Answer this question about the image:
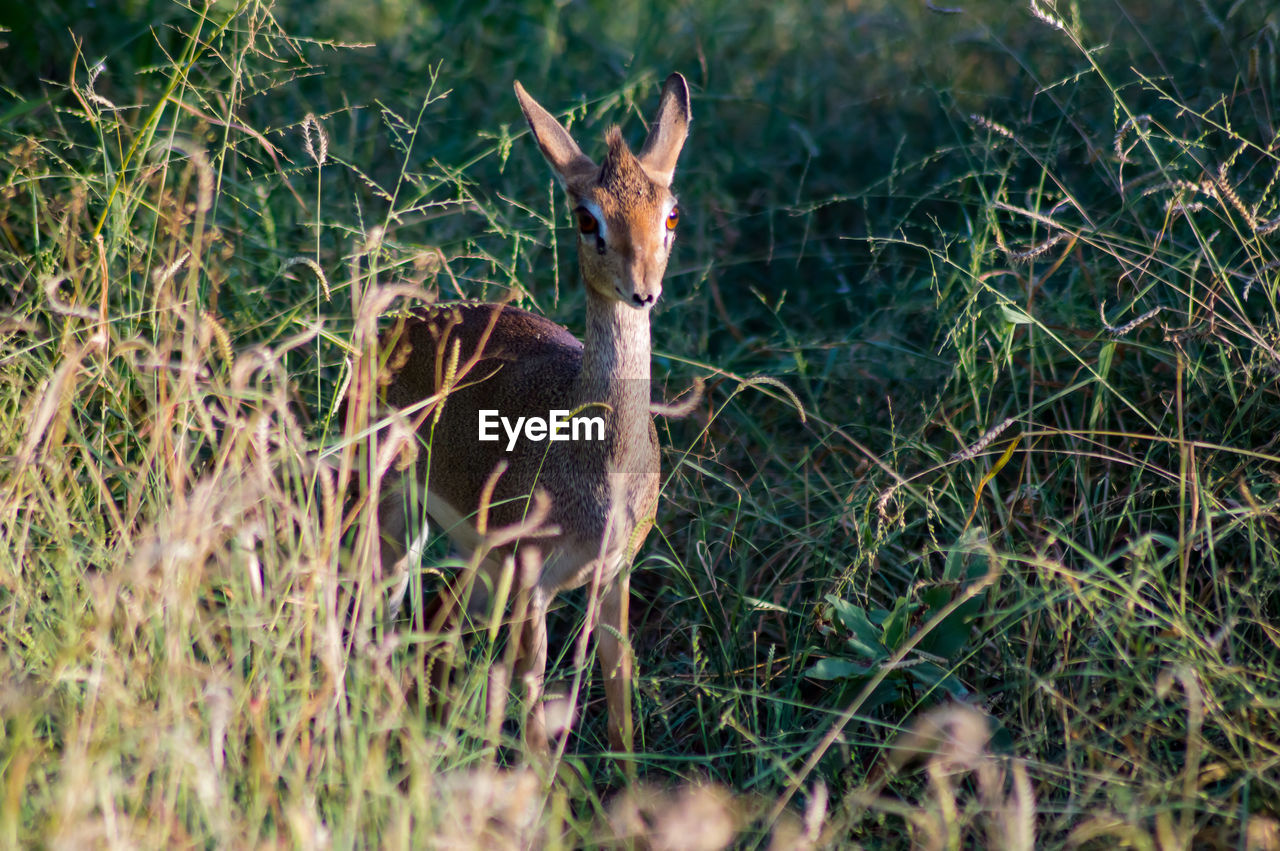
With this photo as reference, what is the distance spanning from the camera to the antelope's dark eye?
3.26 metres

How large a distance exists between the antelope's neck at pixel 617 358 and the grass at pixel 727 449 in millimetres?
353

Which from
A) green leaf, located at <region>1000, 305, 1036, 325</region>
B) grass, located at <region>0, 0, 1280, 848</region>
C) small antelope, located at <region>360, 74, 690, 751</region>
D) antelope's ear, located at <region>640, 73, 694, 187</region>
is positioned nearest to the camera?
grass, located at <region>0, 0, 1280, 848</region>

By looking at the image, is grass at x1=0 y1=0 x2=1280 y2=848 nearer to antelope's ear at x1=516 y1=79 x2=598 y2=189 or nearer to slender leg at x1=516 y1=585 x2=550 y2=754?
slender leg at x1=516 y1=585 x2=550 y2=754

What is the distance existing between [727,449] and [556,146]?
1445mm

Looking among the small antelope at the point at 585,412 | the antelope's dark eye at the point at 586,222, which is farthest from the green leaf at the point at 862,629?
the antelope's dark eye at the point at 586,222

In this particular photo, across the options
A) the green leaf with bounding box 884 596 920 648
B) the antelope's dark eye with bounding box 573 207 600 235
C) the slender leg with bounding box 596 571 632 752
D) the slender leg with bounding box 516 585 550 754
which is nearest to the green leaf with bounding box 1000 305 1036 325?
the green leaf with bounding box 884 596 920 648

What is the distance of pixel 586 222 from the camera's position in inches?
129

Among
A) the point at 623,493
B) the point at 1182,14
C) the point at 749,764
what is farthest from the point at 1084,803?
the point at 1182,14

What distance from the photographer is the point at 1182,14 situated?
570cm

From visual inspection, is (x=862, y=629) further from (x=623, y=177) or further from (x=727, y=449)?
(x=727, y=449)

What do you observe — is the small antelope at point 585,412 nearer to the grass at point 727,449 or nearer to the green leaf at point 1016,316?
the grass at point 727,449

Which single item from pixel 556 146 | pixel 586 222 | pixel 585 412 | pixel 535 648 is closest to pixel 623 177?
pixel 586 222

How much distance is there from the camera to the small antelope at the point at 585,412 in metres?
3.22

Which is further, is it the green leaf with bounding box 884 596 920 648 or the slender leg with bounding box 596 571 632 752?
the slender leg with bounding box 596 571 632 752
